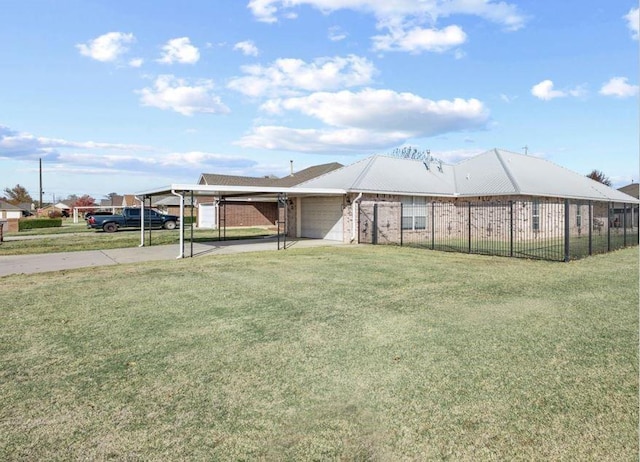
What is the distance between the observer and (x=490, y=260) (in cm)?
1190

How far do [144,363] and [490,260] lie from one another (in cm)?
1056

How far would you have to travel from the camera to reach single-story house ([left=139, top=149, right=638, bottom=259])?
59.4 feet

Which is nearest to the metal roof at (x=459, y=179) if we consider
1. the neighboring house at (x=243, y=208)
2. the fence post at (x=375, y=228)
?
the fence post at (x=375, y=228)

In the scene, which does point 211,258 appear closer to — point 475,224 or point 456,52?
point 456,52

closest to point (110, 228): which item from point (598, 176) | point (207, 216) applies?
point (207, 216)

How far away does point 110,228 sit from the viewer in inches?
1118

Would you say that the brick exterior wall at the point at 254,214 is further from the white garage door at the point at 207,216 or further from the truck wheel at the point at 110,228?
the truck wheel at the point at 110,228

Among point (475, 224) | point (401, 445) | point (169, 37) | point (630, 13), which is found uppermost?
point (169, 37)

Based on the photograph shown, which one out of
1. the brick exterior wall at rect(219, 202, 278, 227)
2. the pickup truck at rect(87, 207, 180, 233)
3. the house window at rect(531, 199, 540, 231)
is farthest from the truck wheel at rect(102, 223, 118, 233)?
the house window at rect(531, 199, 540, 231)

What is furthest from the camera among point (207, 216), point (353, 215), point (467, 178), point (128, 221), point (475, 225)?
point (207, 216)

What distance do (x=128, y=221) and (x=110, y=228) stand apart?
137cm

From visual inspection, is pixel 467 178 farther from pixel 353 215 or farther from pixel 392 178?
pixel 353 215

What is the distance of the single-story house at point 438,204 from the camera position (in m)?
18.1

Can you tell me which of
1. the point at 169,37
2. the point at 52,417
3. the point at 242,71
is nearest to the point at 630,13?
the point at 242,71
